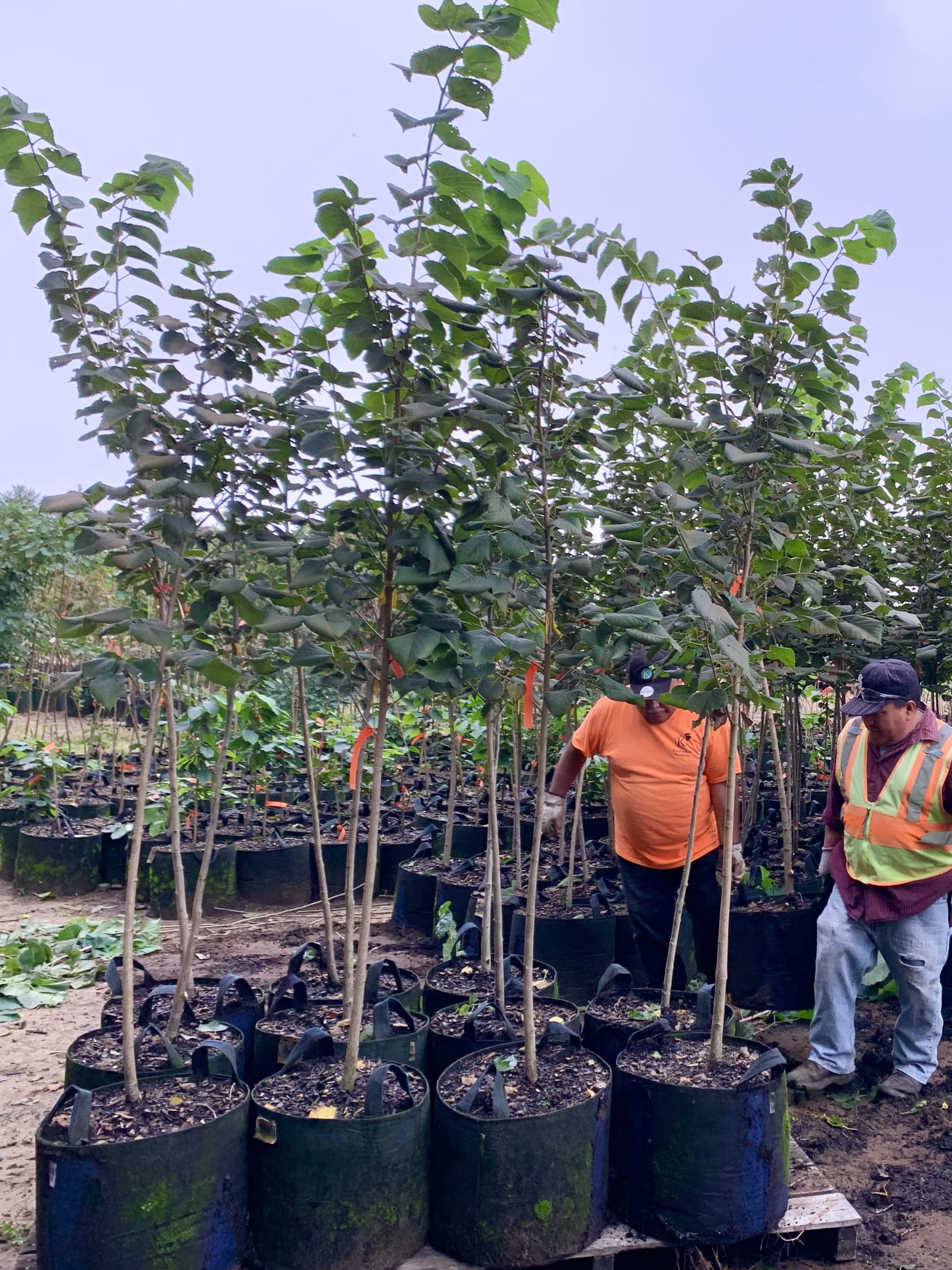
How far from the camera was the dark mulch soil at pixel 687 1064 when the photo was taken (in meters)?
2.62

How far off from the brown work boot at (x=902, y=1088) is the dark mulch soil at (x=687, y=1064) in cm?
105

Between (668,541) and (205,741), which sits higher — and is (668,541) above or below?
above

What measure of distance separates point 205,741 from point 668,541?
336cm

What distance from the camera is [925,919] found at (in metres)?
3.54

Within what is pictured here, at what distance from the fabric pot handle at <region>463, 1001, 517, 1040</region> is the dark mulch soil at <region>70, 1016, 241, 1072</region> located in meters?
0.67

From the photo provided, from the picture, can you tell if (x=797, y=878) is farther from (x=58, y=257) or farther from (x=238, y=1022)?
(x=58, y=257)

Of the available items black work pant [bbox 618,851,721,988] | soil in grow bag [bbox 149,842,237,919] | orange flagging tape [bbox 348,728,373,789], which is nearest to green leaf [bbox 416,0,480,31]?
orange flagging tape [bbox 348,728,373,789]

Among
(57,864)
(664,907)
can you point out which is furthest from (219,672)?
(57,864)

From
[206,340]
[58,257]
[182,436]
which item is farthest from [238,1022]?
[58,257]

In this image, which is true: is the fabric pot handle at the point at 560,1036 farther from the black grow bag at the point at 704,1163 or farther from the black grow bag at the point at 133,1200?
the black grow bag at the point at 133,1200

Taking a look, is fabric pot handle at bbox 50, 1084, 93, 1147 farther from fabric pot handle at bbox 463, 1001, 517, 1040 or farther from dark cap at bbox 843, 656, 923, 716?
dark cap at bbox 843, 656, 923, 716

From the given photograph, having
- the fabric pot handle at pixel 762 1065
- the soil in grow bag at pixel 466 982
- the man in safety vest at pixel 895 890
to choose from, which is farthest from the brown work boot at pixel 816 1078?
the fabric pot handle at pixel 762 1065

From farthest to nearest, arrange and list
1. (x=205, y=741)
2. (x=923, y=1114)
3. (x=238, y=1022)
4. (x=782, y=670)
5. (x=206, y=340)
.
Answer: (x=205, y=741) < (x=923, y=1114) < (x=238, y=1022) < (x=782, y=670) < (x=206, y=340)

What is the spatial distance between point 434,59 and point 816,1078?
350 cm
